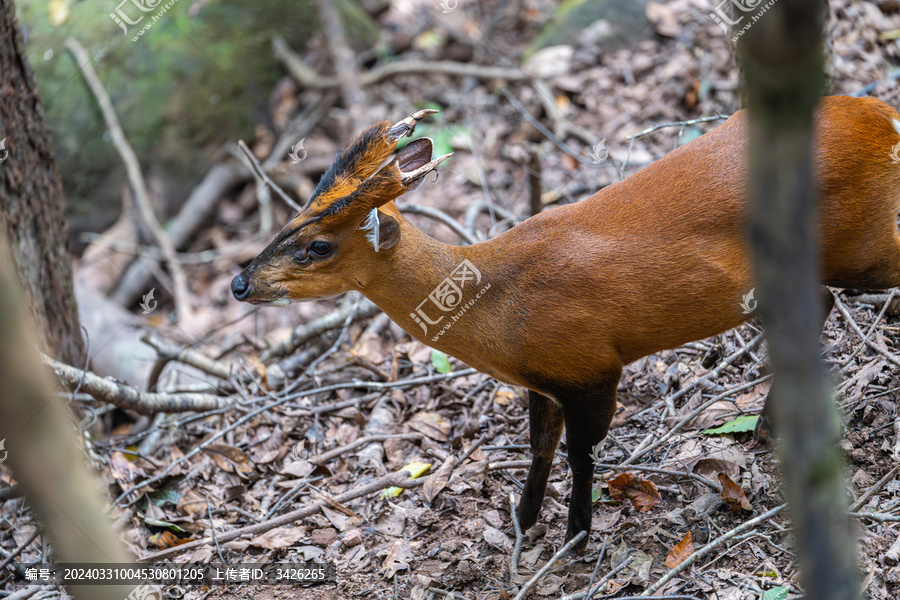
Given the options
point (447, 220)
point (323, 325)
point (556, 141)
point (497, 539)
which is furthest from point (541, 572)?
point (556, 141)

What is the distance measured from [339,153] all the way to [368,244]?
21.1 inches

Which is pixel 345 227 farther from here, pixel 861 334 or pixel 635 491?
pixel 861 334

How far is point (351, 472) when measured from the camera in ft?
16.9

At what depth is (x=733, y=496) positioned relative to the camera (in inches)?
158

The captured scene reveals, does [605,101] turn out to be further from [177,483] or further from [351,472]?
[177,483]

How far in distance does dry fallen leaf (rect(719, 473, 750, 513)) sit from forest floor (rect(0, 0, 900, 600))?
1 centimetres

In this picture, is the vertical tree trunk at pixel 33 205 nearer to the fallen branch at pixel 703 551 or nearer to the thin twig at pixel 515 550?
the thin twig at pixel 515 550

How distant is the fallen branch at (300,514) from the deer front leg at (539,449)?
2.63 feet

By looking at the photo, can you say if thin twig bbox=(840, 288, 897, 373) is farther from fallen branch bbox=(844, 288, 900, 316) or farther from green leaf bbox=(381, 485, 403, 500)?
green leaf bbox=(381, 485, 403, 500)

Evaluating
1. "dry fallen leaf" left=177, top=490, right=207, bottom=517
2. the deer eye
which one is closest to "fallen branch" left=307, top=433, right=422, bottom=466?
"dry fallen leaf" left=177, top=490, right=207, bottom=517

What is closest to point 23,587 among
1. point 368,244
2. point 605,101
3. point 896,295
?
point 368,244

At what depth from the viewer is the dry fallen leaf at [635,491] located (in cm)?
427

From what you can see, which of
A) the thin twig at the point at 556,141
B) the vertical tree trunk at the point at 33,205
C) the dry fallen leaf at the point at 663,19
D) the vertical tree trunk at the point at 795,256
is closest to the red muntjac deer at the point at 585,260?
the vertical tree trunk at the point at 795,256

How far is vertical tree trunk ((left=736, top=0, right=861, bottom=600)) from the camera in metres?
1.38
